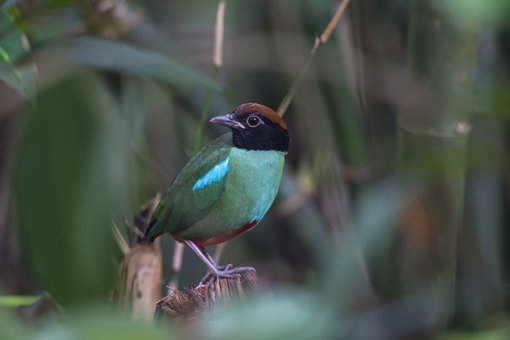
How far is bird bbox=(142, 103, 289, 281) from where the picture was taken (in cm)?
252

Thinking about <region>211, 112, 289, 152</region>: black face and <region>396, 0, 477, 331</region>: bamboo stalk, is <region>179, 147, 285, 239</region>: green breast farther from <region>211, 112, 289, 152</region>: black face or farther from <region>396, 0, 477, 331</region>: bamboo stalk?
<region>396, 0, 477, 331</region>: bamboo stalk

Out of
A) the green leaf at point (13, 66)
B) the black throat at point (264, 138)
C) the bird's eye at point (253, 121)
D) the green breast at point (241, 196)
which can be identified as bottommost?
the green breast at point (241, 196)

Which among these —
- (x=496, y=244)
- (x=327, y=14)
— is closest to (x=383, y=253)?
(x=496, y=244)

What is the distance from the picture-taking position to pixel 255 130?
260 centimetres

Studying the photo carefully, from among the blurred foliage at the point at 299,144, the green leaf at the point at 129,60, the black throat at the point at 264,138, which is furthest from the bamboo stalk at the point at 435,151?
the green leaf at the point at 129,60

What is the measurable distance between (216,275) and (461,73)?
1138mm

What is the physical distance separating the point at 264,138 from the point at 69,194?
1949mm

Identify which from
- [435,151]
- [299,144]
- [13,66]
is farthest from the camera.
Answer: [299,144]

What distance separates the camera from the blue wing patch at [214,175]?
8.30 ft

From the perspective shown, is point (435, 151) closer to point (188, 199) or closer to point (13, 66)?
point (188, 199)

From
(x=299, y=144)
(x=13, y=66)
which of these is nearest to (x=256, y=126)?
(x=13, y=66)

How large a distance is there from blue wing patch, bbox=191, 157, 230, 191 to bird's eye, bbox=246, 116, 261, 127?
0.12 metres

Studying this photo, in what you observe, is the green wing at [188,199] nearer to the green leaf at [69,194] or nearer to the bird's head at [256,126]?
the bird's head at [256,126]

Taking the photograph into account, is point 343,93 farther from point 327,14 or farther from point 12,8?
point 12,8
